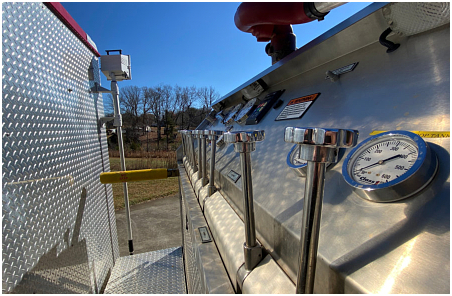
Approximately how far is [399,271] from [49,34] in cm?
284

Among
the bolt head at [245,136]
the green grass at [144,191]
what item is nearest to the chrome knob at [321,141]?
the bolt head at [245,136]

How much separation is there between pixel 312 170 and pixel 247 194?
1.16 ft

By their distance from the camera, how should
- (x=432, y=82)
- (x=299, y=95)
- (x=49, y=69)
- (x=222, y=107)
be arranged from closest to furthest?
(x=432, y=82) → (x=299, y=95) → (x=49, y=69) → (x=222, y=107)

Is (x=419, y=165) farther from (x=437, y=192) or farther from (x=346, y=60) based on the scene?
(x=346, y=60)

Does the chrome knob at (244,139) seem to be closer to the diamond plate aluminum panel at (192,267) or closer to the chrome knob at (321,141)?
the chrome knob at (321,141)

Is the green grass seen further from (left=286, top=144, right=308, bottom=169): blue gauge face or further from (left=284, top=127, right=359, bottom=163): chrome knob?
(left=284, top=127, right=359, bottom=163): chrome knob

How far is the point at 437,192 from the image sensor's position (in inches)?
23.6

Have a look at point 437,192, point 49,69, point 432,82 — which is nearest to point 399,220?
point 437,192

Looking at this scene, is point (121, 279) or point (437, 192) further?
point (121, 279)

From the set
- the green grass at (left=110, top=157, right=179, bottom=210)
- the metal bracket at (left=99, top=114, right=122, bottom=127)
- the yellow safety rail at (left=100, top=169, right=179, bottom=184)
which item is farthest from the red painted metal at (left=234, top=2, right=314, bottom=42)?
the green grass at (left=110, top=157, right=179, bottom=210)

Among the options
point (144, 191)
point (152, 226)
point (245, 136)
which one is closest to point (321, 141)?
point (245, 136)

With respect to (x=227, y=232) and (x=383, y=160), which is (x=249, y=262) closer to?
(x=227, y=232)

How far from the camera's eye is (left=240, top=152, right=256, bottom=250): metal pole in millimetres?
803

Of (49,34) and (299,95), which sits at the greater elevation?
(49,34)
